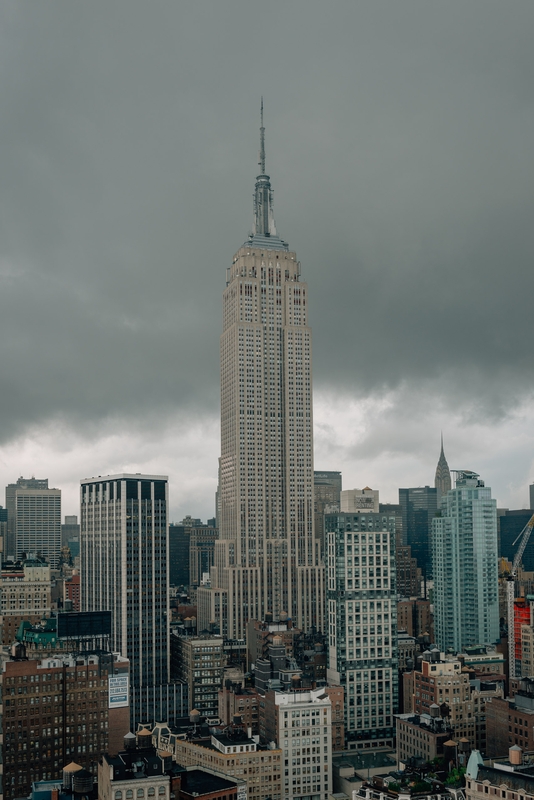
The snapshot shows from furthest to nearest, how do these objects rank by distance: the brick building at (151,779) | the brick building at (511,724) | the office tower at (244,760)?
the office tower at (244,760)
the brick building at (511,724)
the brick building at (151,779)

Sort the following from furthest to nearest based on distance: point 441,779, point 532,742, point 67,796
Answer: point 532,742 < point 441,779 < point 67,796

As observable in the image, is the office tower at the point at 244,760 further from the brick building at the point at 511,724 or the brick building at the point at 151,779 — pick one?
the brick building at the point at 511,724

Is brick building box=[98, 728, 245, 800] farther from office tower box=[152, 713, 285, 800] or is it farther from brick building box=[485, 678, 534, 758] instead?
brick building box=[485, 678, 534, 758]

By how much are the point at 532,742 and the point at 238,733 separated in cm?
6000

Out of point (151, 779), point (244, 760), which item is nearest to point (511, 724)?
point (244, 760)

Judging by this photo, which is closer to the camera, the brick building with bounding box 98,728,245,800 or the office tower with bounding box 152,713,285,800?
the brick building with bounding box 98,728,245,800

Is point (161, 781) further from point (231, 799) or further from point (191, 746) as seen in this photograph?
point (191, 746)

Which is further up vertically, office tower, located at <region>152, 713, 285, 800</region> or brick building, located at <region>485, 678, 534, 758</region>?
brick building, located at <region>485, 678, 534, 758</region>

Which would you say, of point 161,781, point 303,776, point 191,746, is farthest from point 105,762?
point 303,776

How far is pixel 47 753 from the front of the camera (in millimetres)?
195875

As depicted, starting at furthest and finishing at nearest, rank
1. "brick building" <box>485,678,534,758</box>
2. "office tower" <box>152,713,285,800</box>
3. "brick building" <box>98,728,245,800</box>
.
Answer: "office tower" <box>152,713,285,800</box> → "brick building" <box>485,678,534,758</box> → "brick building" <box>98,728,245,800</box>

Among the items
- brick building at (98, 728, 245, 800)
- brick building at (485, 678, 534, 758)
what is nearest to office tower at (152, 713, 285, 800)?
brick building at (98, 728, 245, 800)

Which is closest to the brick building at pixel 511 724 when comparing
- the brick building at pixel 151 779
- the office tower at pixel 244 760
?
the office tower at pixel 244 760

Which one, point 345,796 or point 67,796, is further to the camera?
point 345,796
